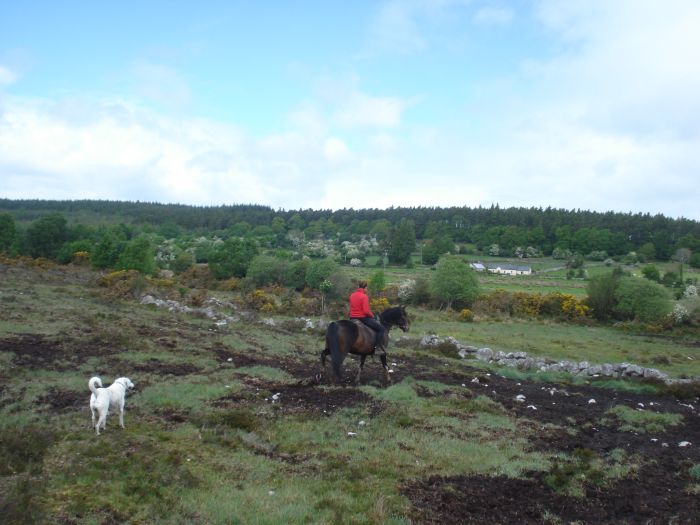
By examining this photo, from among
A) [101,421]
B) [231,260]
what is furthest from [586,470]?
[231,260]

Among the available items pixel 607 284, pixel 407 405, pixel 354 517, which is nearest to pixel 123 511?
pixel 354 517

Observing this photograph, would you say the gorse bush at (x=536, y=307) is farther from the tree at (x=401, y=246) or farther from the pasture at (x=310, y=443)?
the tree at (x=401, y=246)

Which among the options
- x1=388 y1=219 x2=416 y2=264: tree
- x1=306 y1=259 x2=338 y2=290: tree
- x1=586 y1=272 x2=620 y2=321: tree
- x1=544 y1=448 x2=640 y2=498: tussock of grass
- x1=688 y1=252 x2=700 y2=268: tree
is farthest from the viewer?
x1=388 y1=219 x2=416 y2=264: tree

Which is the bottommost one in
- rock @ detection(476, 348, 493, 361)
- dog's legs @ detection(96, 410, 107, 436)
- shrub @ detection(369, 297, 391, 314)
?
shrub @ detection(369, 297, 391, 314)

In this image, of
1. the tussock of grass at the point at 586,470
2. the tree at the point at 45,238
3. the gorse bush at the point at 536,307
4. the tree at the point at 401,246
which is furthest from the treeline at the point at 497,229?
the tussock of grass at the point at 586,470

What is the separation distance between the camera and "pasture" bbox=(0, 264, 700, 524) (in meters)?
7.06

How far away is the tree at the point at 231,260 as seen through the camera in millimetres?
82312

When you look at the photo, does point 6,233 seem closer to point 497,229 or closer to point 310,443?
point 310,443

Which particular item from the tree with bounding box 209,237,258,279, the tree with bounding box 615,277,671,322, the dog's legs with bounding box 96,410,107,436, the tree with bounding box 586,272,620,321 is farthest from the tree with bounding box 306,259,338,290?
the dog's legs with bounding box 96,410,107,436

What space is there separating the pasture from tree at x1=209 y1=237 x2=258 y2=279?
201 feet

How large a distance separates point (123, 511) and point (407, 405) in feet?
28.5

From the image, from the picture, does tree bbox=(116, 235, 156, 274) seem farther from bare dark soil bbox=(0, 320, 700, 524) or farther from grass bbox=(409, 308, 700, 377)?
bare dark soil bbox=(0, 320, 700, 524)

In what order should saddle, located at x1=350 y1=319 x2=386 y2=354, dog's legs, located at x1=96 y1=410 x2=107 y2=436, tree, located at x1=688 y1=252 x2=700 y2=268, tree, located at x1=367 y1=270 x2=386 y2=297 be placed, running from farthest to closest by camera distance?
tree, located at x1=688 y1=252 x2=700 y2=268 → tree, located at x1=367 y1=270 x2=386 y2=297 → saddle, located at x1=350 y1=319 x2=386 y2=354 → dog's legs, located at x1=96 y1=410 x2=107 y2=436

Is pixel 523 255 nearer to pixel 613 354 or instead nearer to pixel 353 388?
pixel 613 354
